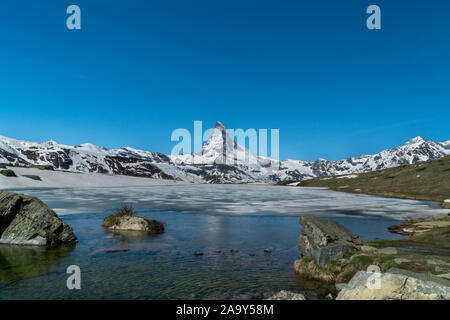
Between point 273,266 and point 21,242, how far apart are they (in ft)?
56.6

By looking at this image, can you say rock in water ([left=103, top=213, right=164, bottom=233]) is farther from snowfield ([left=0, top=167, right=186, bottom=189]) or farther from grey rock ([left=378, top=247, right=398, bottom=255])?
snowfield ([left=0, top=167, right=186, bottom=189])

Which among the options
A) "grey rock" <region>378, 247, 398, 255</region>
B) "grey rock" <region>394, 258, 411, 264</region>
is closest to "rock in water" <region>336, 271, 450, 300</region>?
"grey rock" <region>394, 258, 411, 264</region>

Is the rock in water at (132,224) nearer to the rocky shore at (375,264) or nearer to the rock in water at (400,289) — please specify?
the rocky shore at (375,264)

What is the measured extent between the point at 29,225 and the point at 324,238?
67.2 feet

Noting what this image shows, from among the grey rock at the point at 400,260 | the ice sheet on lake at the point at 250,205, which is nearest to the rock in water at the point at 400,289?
the grey rock at the point at 400,260

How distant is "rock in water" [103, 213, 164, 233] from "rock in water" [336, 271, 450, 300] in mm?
20174

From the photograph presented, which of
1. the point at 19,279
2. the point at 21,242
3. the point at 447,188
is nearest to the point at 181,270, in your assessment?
the point at 19,279

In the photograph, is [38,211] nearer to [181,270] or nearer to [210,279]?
[181,270]

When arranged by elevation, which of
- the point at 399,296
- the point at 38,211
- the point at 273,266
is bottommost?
the point at 273,266

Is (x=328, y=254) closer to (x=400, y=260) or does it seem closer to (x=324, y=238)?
(x=324, y=238)

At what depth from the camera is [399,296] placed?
9.84m

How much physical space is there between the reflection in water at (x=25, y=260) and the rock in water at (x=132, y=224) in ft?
25.9

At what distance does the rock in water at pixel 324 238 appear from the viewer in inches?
702

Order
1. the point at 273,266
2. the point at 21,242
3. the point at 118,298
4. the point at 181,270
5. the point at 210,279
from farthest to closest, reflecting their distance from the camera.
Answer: the point at 21,242 < the point at 273,266 < the point at 181,270 < the point at 210,279 < the point at 118,298
